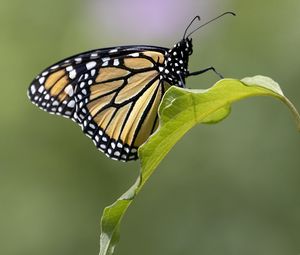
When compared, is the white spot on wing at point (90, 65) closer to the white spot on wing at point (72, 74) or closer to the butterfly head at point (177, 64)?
the white spot on wing at point (72, 74)

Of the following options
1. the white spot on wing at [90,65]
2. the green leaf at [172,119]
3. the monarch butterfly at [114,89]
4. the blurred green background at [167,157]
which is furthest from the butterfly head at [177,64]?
the blurred green background at [167,157]

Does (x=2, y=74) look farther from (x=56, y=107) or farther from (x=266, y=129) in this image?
(x=56, y=107)

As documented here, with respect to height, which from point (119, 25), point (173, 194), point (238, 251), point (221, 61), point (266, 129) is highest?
point (119, 25)

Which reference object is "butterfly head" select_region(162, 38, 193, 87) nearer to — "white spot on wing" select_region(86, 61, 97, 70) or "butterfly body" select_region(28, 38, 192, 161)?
"butterfly body" select_region(28, 38, 192, 161)

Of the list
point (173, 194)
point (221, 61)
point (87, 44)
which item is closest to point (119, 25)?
point (87, 44)

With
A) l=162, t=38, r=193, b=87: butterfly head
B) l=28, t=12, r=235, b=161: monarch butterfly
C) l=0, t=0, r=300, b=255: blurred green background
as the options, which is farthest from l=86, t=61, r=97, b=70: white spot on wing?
l=0, t=0, r=300, b=255: blurred green background

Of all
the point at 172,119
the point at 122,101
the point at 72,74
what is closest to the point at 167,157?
the point at 122,101

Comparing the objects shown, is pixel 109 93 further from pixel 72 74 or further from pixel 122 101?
pixel 72 74
